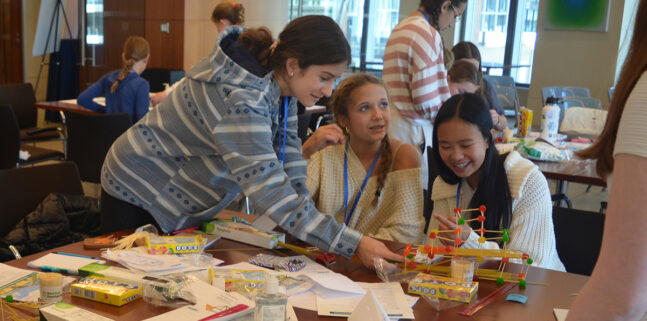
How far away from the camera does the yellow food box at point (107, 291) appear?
54.2 inches

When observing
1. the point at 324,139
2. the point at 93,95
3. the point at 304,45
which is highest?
the point at 304,45

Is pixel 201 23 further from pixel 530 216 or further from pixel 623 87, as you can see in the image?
pixel 623 87

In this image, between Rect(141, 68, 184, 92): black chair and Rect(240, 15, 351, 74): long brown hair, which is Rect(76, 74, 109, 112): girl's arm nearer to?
Rect(141, 68, 184, 92): black chair

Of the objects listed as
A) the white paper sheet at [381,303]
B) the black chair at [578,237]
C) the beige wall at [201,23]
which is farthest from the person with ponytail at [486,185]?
the beige wall at [201,23]

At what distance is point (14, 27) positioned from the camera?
31.3 ft

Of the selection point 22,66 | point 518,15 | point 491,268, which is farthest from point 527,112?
point 22,66

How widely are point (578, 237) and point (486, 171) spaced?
0.38 meters

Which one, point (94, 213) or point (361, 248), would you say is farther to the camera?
point (94, 213)

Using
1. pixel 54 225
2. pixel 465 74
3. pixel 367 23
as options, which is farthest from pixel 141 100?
pixel 367 23

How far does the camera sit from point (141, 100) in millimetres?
4566

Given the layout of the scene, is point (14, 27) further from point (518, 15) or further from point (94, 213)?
point (94, 213)

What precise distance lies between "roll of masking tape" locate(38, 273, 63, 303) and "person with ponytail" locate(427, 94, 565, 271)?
0.98m

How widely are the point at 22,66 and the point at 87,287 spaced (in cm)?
930

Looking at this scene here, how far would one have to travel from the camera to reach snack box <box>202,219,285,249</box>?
1826 millimetres
